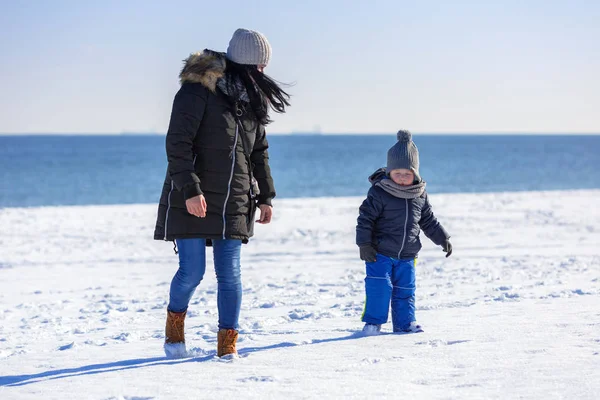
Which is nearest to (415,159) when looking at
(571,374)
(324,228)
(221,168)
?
(221,168)

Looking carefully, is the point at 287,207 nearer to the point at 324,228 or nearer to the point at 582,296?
the point at 324,228

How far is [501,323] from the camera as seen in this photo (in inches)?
193

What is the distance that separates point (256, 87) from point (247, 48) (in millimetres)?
213

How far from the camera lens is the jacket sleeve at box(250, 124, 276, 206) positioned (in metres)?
4.29

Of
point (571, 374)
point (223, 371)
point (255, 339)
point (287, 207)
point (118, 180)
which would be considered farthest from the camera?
point (118, 180)

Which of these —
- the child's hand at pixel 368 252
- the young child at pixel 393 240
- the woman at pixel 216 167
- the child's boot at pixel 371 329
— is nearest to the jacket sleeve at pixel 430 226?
the young child at pixel 393 240

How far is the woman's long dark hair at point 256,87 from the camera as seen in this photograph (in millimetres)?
4121

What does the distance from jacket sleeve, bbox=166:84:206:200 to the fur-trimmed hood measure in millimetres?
52

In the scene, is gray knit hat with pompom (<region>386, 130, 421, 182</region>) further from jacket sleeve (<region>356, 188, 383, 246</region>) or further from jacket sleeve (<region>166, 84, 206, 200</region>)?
jacket sleeve (<region>166, 84, 206, 200</region>)

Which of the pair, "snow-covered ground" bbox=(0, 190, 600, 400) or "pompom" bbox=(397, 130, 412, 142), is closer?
"snow-covered ground" bbox=(0, 190, 600, 400)

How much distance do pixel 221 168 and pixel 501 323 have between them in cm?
213

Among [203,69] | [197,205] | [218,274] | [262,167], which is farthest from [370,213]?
[203,69]

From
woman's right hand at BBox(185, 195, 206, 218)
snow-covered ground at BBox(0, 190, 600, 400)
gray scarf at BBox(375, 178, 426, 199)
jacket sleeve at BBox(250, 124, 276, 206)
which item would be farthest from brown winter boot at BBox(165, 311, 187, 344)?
gray scarf at BBox(375, 178, 426, 199)

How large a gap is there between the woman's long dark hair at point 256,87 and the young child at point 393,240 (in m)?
1.05
